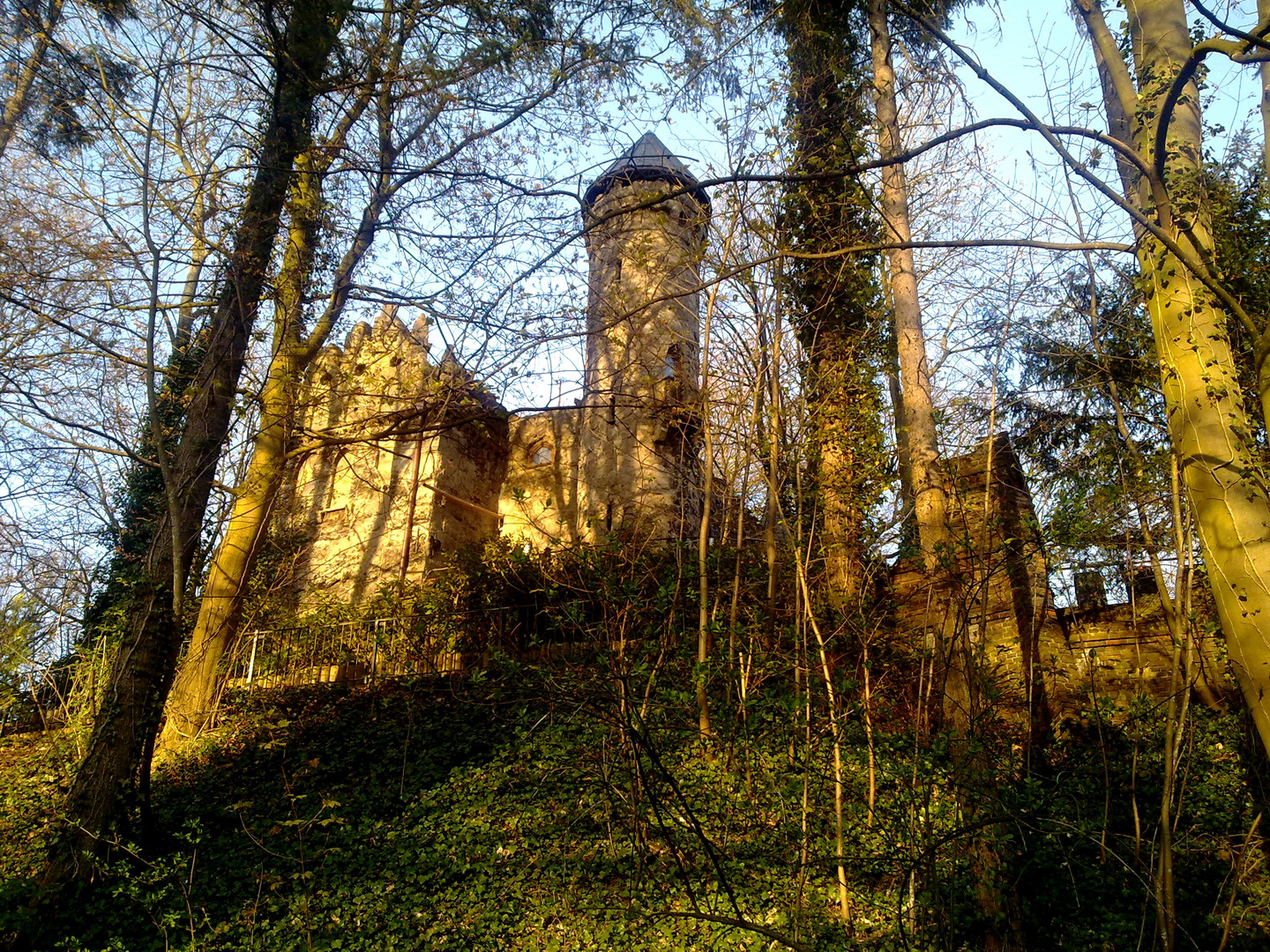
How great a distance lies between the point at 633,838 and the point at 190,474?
15.2ft

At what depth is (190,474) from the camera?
6.79 metres

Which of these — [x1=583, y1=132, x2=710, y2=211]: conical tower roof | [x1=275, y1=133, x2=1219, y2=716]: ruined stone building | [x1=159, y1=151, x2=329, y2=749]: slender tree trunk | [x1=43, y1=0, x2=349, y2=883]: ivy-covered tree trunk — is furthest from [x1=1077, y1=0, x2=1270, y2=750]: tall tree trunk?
[x1=159, y1=151, x2=329, y2=749]: slender tree trunk

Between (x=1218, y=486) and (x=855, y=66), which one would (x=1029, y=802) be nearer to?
(x=1218, y=486)

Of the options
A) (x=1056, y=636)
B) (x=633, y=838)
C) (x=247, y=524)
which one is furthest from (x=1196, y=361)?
(x=247, y=524)

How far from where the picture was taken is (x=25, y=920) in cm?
505

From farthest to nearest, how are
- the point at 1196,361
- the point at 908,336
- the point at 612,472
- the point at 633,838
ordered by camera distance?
the point at 612,472
the point at 908,336
the point at 633,838
the point at 1196,361

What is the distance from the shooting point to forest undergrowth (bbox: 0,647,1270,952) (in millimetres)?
4887

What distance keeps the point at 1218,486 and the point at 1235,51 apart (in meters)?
1.84

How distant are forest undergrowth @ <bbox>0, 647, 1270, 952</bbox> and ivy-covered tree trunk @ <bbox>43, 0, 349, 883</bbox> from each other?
0.41 meters

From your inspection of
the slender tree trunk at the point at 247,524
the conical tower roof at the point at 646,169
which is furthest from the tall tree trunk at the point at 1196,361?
the slender tree trunk at the point at 247,524

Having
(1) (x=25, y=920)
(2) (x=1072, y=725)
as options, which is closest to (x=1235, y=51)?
(2) (x=1072, y=725)

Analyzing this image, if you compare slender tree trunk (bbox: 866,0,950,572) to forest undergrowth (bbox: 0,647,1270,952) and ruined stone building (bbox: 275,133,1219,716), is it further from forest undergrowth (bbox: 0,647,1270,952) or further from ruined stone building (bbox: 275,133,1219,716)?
forest undergrowth (bbox: 0,647,1270,952)

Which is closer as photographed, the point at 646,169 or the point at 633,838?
the point at 633,838

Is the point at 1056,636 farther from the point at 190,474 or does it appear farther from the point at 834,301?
the point at 190,474
